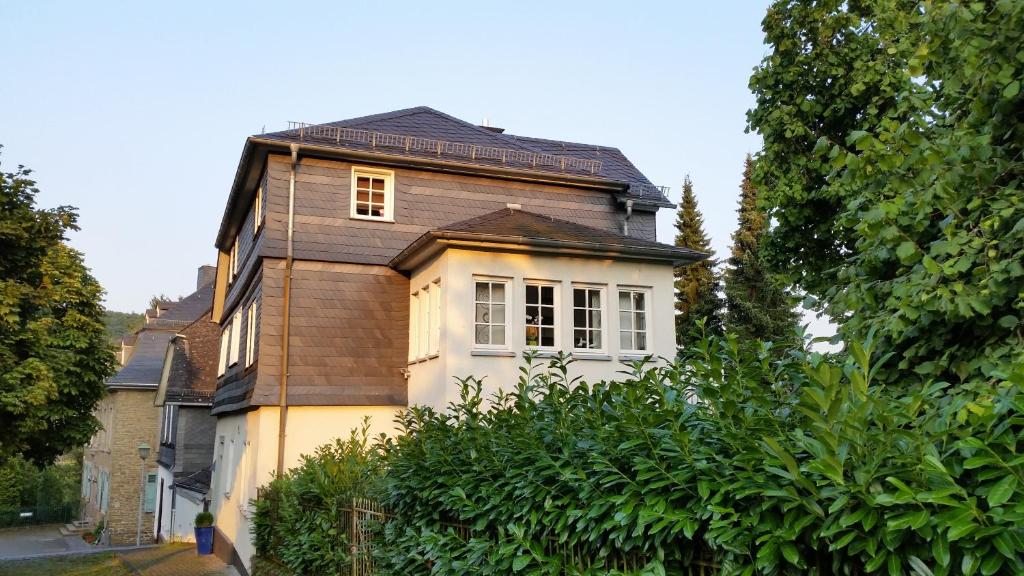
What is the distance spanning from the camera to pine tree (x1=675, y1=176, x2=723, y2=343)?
37.3 meters

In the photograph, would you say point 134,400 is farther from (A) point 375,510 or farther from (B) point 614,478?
(B) point 614,478

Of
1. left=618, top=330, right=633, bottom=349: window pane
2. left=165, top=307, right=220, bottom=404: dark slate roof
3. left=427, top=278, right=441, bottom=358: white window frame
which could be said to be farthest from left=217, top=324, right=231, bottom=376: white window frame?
left=618, top=330, right=633, bottom=349: window pane

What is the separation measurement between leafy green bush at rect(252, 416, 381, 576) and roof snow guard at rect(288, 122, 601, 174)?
8990 mm

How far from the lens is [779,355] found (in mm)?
4531

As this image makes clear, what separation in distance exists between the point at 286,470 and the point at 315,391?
178cm

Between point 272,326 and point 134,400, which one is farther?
point 134,400

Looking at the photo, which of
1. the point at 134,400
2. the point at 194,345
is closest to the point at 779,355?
the point at 194,345

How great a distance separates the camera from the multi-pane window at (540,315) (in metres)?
16.3

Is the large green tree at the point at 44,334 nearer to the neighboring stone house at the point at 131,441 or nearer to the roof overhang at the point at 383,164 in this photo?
the roof overhang at the point at 383,164

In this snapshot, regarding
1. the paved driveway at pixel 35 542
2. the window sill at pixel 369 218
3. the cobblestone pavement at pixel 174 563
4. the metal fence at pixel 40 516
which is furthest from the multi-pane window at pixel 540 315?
the metal fence at pixel 40 516

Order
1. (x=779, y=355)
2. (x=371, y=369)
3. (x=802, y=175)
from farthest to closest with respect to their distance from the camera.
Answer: (x=371, y=369) → (x=802, y=175) → (x=779, y=355)

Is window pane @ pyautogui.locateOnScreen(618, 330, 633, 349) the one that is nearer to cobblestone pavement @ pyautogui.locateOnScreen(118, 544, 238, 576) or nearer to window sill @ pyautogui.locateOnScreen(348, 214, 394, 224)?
window sill @ pyautogui.locateOnScreen(348, 214, 394, 224)

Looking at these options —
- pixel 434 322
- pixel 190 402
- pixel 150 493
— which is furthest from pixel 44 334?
pixel 150 493

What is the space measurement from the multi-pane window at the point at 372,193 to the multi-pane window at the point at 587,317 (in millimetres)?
5056
